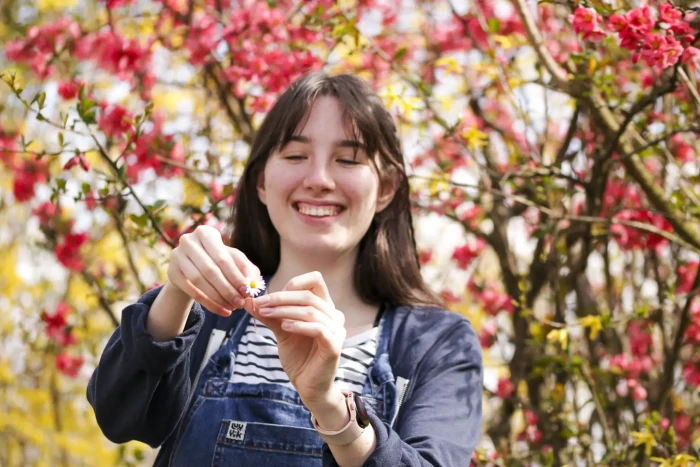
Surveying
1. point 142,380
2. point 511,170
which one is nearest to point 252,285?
point 142,380

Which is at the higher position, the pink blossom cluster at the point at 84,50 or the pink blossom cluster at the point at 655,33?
the pink blossom cluster at the point at 84,50

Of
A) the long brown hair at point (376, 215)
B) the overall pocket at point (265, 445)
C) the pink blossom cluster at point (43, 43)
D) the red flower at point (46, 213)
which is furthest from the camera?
the red flower at point (46, 213)

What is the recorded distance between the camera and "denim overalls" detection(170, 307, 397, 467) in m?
1.60

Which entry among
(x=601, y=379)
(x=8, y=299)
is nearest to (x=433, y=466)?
(x=601, y=379)

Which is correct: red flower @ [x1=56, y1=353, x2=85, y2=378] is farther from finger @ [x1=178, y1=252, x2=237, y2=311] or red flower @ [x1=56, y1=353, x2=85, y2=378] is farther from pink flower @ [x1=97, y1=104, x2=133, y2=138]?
finger @ [x1=178, y1=252, x2=237, y2=311]

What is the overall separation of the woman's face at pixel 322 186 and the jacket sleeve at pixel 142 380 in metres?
0.32

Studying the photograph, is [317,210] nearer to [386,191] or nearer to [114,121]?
[386,191]

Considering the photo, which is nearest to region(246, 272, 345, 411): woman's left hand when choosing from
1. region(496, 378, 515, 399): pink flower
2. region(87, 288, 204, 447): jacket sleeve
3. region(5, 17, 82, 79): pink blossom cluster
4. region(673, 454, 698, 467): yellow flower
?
region(87, 288, 204, 447): jacket sleeve

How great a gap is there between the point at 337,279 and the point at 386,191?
25 cm

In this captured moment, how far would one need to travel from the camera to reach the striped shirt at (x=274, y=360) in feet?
5.62

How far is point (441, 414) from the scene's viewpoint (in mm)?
1618

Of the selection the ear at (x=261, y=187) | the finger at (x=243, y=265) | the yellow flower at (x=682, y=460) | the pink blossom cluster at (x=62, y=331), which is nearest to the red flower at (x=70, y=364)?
the pink blossom cluster at (x=62, y=331)

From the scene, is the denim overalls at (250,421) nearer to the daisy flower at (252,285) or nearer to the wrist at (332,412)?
the wrist at (332,412)

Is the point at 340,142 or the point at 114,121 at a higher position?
the point at 114,121
